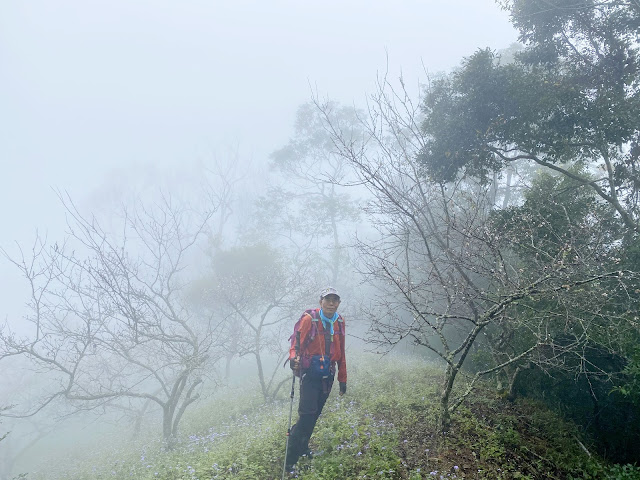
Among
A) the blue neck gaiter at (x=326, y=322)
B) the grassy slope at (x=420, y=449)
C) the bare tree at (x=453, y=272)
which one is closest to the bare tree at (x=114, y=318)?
the grassy slope at (x=420, y=449)

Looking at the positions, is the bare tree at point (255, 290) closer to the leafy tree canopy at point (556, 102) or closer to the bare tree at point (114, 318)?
the bare tree at point (114, 318)

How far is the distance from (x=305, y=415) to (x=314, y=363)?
0.76 metres

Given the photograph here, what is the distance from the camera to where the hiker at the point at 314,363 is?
5.22m

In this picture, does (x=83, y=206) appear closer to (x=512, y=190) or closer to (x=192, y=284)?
(x=192, y=284)

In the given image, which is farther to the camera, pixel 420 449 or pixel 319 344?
pixel 319 344

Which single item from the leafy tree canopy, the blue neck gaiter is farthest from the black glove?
the leafy tree canopy

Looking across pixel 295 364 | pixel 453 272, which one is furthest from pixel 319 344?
pixel 453 272

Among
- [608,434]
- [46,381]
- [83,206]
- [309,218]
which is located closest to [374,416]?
[608,434]

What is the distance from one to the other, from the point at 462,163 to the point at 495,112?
147cm

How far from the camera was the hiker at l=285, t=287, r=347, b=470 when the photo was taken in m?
5.22

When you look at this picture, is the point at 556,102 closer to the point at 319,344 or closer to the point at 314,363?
the point at 319,344

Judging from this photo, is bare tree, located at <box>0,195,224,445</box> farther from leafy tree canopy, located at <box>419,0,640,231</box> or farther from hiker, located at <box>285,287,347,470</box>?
leafy tree canopy, located at <box>419,0,640,231</box>

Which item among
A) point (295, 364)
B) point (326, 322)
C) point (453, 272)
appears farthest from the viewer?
point (453, 272)

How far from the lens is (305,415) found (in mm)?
5211
